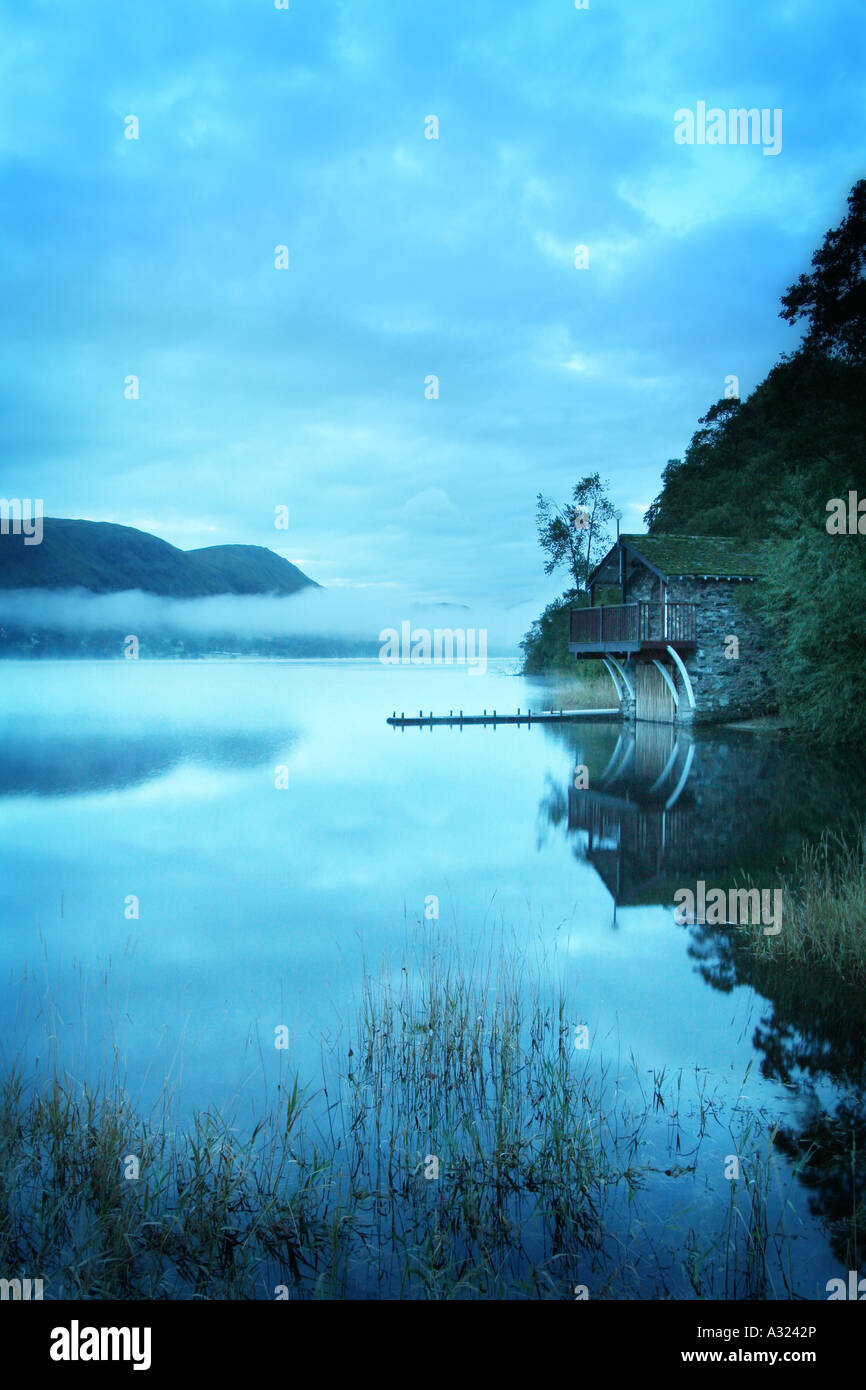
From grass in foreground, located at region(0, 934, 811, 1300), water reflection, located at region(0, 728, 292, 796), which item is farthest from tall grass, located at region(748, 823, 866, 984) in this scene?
water reflection, located at region(0, 728, 292, 796)

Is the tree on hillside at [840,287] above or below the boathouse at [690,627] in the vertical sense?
above

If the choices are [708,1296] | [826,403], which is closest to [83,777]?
[708,1296]

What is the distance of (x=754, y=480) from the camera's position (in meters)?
45.2

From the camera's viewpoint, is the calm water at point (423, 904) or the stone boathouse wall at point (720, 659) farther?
the stone boathouse wall at point (720, 659)

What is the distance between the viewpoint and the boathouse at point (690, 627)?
94.1 ft

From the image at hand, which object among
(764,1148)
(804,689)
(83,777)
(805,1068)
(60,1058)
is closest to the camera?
(764,1148)

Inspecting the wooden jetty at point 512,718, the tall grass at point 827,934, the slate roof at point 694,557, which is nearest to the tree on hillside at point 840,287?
the slate roof at point 694,557

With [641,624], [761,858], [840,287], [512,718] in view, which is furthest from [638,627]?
[761,858]

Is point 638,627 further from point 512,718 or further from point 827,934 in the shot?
point 827,934

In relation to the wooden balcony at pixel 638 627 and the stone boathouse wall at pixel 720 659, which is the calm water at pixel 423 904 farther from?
the wooden balcony at pixel 638 627

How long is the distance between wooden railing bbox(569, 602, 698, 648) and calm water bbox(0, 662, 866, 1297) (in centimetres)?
335

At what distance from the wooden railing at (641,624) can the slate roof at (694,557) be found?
1.19 meters
